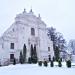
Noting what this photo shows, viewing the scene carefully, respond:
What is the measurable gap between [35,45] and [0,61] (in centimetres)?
902

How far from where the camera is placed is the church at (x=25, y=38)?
34938 mm

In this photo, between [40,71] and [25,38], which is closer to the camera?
[40,71]

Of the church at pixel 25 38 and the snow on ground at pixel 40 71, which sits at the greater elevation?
the church at pixel 25 38

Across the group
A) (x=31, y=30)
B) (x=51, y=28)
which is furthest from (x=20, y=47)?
(x=51, y=28)

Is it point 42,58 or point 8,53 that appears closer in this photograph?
point 8,53

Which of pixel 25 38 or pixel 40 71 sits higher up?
pixel 25 38

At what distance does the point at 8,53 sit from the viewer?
35.0 metres

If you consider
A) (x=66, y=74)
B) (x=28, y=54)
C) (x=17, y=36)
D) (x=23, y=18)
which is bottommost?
(x=66, y=74)

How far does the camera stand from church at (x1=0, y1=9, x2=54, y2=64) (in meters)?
34.9

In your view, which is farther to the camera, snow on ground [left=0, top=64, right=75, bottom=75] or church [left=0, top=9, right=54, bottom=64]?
church [left=0, top=9, right=54, bottom=64]

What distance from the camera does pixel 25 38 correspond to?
3775 centimetres

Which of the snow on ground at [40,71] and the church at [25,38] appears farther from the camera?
the church at [25,38]

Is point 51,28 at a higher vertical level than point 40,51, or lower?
higher

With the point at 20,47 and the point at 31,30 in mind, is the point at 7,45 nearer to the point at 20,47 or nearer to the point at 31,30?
the point at 20,47
